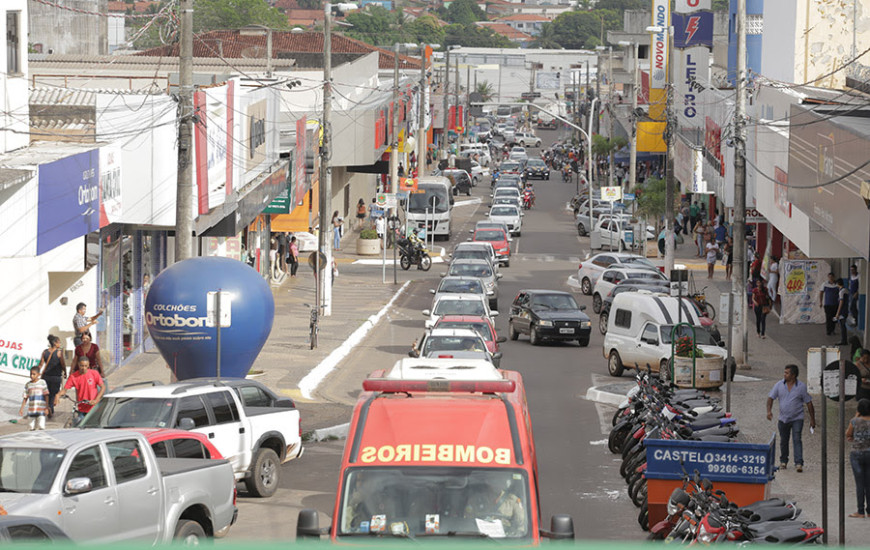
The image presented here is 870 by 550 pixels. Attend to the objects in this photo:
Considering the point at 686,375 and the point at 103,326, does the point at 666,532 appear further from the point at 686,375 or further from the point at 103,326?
the point at 103,326

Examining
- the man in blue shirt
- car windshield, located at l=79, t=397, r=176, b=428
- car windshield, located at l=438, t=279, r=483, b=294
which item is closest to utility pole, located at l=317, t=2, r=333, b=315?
car windshield, located at l=438, t=279, r=483, b=294

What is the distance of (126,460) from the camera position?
12953 millimetres

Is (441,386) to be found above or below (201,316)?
above

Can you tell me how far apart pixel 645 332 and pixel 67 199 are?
1286 centimetres

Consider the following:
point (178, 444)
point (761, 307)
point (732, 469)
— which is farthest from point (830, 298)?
point (178, 444)

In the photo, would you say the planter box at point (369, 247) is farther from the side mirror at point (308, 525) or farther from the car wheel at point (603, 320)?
the side mirror at point (308, 525)

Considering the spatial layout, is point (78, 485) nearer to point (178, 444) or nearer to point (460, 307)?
point (178, 444)

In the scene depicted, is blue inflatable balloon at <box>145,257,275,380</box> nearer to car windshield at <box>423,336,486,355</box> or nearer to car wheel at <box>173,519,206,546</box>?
car windshield at <box>423,336,486,355</box>

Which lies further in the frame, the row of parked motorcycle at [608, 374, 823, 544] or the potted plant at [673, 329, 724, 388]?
the potted plant at [673, 329, 724, 388]

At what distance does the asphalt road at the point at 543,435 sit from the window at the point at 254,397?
120 cm

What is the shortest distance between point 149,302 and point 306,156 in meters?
25.8

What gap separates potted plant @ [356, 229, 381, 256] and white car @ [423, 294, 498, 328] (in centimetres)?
2336

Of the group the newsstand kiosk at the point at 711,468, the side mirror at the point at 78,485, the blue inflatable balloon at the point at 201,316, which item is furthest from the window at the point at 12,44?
the newsstand kiosk at the point at 711,468

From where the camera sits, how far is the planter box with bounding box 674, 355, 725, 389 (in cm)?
2673
